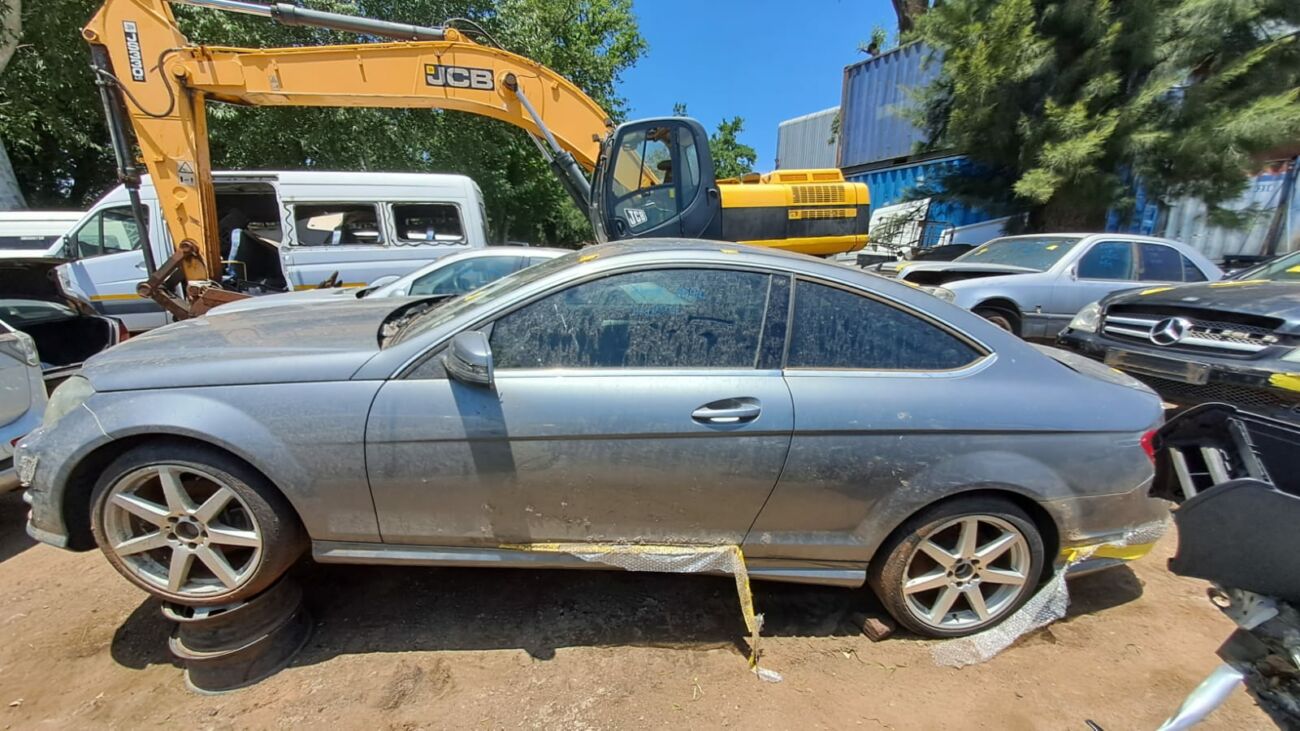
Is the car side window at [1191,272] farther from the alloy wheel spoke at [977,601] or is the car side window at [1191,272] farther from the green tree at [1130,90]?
the alloy wheel spoke at [977,601]

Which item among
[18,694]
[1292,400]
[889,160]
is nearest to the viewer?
[18,694]

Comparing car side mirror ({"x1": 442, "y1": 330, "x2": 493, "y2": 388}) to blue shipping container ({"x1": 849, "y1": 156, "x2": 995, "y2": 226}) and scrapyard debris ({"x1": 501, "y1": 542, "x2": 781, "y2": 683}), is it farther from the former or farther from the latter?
blue shipping container ({"x1": 849, "y1": 156, "x2": 995, "y2": 226})

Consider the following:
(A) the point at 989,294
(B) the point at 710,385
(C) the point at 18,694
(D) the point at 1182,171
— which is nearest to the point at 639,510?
(B) the point at 710,385

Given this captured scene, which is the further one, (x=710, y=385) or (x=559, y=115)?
(x=559, y=115)

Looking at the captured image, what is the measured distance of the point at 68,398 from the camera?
2.07 meters

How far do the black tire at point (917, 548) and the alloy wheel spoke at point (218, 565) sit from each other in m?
2.48

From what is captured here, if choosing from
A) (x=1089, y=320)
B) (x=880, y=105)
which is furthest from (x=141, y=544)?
(x=880, y=105)

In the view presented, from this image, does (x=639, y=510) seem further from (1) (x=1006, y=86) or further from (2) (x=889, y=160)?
(2) (x=889, y=160)

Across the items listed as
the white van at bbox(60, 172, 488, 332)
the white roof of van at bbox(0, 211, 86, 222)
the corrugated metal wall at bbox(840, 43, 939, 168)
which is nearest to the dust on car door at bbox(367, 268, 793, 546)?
the white van at bbox(60, 172, 488, 332)

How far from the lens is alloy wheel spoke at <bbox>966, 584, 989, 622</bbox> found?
7.49 feet

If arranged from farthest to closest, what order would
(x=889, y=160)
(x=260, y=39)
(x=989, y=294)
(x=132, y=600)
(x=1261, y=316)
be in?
(x=889, y=160), (x=260, y=39), (x=989, y=294), (x=1261, y=316), (x=132, y=600)

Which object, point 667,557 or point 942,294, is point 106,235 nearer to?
point 667,557

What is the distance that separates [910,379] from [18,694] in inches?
136

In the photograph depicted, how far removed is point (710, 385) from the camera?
80.2 inches
